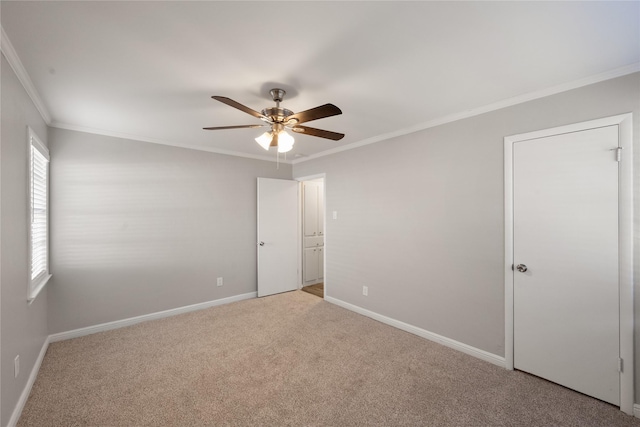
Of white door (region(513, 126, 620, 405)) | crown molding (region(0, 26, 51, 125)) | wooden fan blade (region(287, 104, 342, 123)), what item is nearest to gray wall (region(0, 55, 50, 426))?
crown molding (region(0, 26, 51, 125))

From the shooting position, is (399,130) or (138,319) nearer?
(399,130)

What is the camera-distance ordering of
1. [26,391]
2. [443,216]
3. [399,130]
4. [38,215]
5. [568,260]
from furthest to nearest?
[399,130], [443,216], [38,215], [568,260], [26,391]

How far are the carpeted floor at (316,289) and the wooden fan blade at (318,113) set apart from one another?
3285 millimetres

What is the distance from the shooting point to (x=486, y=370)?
241cm

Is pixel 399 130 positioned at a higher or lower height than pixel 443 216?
higher

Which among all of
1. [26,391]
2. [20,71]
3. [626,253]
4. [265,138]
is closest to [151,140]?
[20,71]

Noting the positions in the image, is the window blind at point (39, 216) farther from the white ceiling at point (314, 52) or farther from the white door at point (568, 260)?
the white door at point (568, 260)

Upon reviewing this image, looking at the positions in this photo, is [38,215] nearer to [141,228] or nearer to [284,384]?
[141,228]

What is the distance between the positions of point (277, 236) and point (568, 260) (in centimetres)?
373

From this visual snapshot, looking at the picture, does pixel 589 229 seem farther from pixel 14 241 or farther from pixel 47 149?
pixel 47 149

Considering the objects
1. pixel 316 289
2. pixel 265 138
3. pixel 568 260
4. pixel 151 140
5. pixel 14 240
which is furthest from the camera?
pixel 316 289

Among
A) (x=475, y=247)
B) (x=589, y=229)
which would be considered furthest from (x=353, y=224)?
(x=589, y=229)

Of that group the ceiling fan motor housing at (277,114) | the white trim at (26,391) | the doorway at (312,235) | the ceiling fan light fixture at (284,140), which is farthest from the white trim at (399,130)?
the white trim at (26,391)

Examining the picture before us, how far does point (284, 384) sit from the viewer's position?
7.25ft
